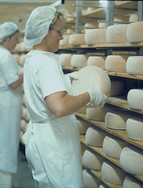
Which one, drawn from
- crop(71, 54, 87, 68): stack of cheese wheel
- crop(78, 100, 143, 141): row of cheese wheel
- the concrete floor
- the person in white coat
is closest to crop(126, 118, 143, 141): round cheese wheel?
crop(78, 100, 143, 141): row of cheese wheel

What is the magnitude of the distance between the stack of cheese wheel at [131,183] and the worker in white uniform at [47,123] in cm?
41

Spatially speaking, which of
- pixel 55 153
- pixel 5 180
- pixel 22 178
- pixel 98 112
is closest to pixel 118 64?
pixel 98 112

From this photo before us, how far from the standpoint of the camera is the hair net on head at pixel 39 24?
166 cm

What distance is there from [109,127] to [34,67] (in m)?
0.88

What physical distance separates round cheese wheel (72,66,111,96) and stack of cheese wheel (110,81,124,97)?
0.49 metres

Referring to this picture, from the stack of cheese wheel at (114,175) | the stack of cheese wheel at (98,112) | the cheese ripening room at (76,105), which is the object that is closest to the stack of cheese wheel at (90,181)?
the cheese ripening room at (76,105)

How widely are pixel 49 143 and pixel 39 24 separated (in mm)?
669

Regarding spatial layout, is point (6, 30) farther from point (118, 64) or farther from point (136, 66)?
point (136, 66)

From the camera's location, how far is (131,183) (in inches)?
80.0

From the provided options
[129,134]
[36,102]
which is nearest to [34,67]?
[36,102]

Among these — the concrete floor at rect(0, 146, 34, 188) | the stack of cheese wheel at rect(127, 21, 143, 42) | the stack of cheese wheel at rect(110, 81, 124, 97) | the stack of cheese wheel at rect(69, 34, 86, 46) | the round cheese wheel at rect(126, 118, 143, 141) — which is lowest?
the concrete floor at rect(0, 146, 34, 188)

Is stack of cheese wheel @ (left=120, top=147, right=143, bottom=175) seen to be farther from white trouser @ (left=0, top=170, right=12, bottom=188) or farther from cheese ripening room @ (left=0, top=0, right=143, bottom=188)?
white trouser @ (left=0, top=170, right=12, bottom=188)

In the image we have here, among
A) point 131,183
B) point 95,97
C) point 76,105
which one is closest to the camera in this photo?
point 76,105

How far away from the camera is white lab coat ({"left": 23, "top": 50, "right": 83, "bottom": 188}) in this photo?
1.67 m
